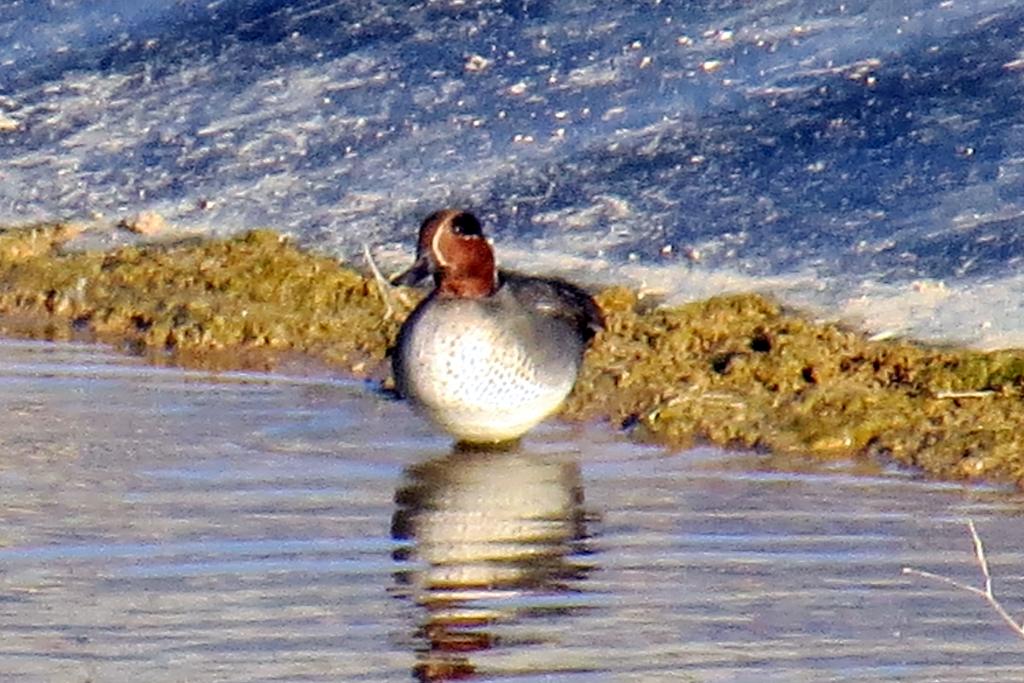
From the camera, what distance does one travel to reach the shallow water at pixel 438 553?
5281mm

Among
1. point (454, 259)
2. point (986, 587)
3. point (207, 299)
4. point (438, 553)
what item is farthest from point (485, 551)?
point (207, 299)

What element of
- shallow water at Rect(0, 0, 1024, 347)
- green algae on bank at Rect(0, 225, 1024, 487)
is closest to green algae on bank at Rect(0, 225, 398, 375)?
green algae on bank at Rect(0, 225, 1024, 487)

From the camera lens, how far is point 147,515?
6.55 m

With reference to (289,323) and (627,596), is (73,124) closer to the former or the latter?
(289,323)

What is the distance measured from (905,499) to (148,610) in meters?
2.22

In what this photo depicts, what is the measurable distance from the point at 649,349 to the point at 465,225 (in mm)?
924

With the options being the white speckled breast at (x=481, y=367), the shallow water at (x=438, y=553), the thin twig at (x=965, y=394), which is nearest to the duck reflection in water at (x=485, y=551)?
the shallow water at (x=438, y=553)

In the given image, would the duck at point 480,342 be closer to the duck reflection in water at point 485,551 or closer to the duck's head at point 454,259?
the duck's head at point 454,259

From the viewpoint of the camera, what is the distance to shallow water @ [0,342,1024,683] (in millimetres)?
Result: 5281

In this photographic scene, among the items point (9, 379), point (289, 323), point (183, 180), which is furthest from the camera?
point (183, 180)

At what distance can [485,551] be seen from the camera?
6.25 m

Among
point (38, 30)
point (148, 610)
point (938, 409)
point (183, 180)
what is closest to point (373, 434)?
point (938, 409)

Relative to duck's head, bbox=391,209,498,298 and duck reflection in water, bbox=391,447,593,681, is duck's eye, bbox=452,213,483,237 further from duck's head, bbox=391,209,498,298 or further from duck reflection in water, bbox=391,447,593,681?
duck reflection in water, bbox=391,447,593,681

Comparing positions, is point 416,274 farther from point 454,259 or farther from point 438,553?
point 438,553
